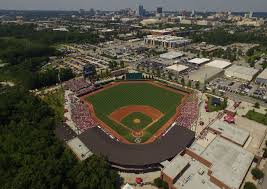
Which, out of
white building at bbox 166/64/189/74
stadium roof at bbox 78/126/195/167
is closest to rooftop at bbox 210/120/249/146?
stadium roof at bbox 78/126/195/167

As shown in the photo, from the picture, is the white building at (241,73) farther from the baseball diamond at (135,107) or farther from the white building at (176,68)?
the baseball diamond at (135,107)

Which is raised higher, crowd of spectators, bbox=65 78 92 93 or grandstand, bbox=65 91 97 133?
crowd of spectators, bbox=65 78 92 93

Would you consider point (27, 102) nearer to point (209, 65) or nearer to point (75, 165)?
point (75, 165)

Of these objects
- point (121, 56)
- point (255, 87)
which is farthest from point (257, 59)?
point (121, 56)

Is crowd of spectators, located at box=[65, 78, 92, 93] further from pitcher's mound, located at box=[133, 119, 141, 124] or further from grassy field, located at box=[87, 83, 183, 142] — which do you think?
pitcher's mound, located at box=[133, 119, 141, 124]

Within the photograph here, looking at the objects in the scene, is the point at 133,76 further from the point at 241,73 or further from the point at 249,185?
the point at 249,185

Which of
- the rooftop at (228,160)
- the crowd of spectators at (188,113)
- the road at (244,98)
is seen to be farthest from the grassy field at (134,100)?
the road at (244,98)
